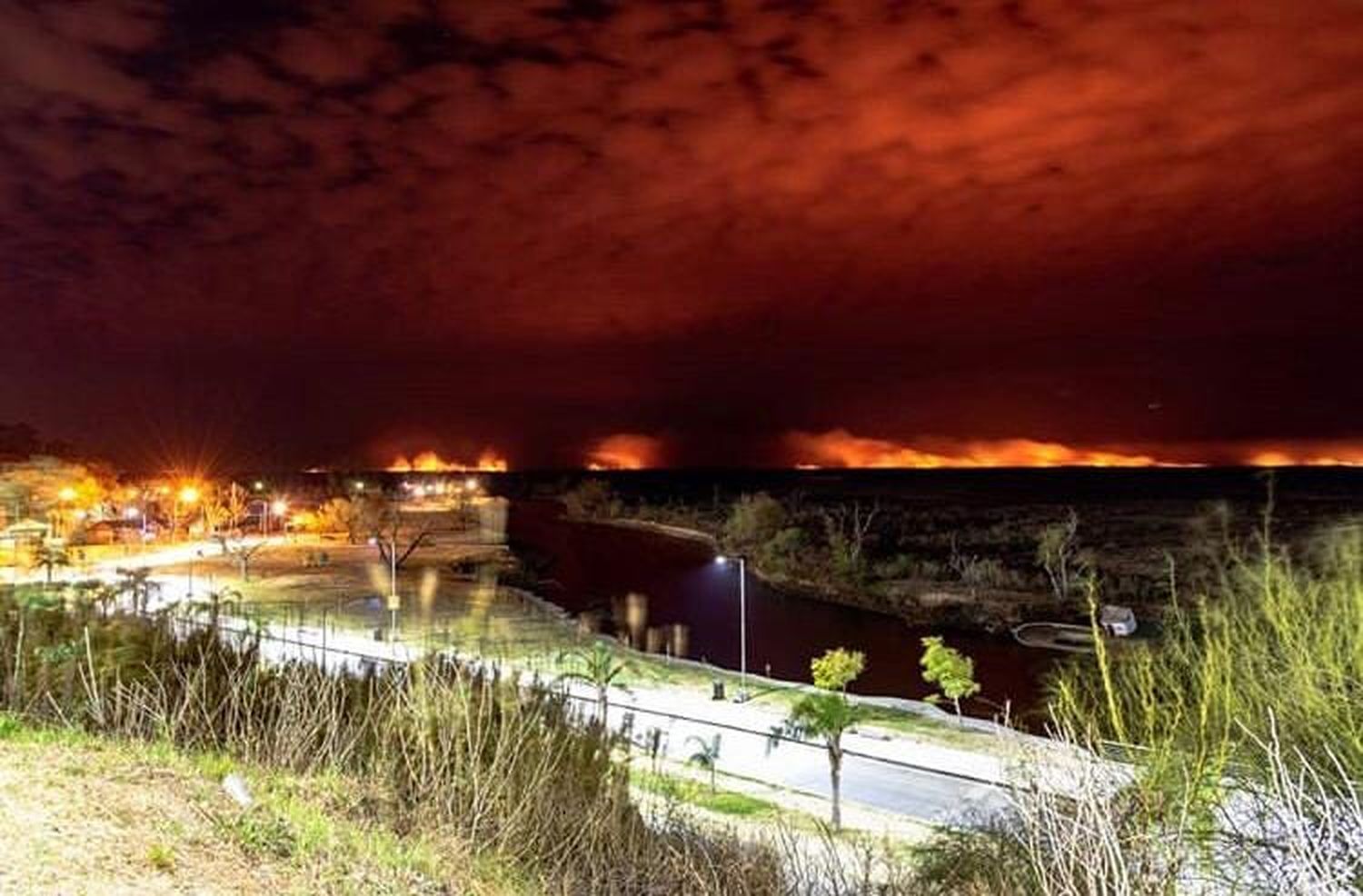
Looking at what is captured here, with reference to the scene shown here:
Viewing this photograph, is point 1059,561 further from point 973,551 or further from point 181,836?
point 181,836

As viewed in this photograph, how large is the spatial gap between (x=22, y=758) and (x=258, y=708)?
378 cm

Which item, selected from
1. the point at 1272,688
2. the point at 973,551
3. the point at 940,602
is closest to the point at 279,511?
the point at 940,602

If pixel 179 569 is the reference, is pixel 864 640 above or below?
below

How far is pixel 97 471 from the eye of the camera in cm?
7350

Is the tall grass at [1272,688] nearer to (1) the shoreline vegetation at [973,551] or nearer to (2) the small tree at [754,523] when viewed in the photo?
(1) the shoreline vegetation at [973,551]

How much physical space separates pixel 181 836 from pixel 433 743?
2931 millimetres

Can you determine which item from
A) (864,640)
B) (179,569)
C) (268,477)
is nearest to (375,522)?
(179,569)

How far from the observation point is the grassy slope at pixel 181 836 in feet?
20.6

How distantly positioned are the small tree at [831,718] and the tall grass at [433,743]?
32.7ft

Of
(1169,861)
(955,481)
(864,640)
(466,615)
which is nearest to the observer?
(1169,861)

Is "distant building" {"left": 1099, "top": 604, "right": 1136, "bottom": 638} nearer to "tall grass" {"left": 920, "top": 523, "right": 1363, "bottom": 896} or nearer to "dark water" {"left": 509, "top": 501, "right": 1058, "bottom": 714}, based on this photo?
"dark water" {"left": 509, "top": 501, "right": 1058, "bottom": 714}

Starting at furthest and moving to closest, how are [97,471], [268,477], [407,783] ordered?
[268,477]
[97,471]
[407,783]

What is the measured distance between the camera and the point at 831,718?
21.8 metres

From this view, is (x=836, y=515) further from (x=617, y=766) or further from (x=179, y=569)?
(x=617, y=766)
